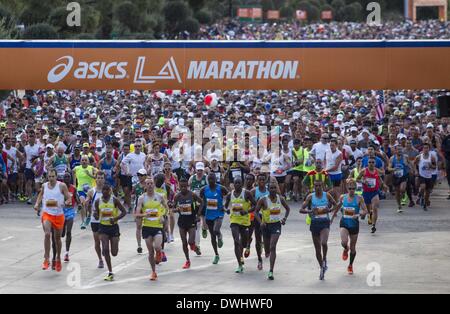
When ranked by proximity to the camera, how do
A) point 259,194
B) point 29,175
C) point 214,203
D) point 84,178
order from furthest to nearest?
point 29,175 → point 84,178 → point 214,203 → point 259,194

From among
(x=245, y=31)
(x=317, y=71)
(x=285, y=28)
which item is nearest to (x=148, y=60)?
(x=317, y=71)

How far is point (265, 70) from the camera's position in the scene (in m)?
25.3

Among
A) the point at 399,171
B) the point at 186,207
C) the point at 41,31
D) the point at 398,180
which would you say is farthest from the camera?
the point at 41,31

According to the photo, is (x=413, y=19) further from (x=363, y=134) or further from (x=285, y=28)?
(x=363, y=134)

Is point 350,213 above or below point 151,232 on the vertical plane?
above

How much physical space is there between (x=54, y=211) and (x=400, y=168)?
33.1 feet

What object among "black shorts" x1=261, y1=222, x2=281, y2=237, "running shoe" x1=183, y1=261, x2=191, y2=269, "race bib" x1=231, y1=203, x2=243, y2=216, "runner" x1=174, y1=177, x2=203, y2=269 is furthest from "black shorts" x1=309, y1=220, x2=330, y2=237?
"running shoe" x1=183, y1=261, x2=191, y2=269

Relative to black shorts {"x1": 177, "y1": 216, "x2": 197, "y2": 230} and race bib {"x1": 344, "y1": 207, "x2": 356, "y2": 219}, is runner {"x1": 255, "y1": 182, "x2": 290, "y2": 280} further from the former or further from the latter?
black shorts {"x1": 177, "y1": 216, "x2": 197, "y2": 230}

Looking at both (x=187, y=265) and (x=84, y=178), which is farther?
(x=84, y=178)

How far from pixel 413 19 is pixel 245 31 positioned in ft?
109

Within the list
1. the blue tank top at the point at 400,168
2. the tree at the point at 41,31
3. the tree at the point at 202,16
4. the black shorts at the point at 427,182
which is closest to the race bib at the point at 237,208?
the blue tank top at the point at 400,168

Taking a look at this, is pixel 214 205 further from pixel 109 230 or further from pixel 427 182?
pixel 427 182

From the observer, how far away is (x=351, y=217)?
19.1 m

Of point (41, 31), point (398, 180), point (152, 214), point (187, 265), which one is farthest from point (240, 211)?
point (41, 31)
